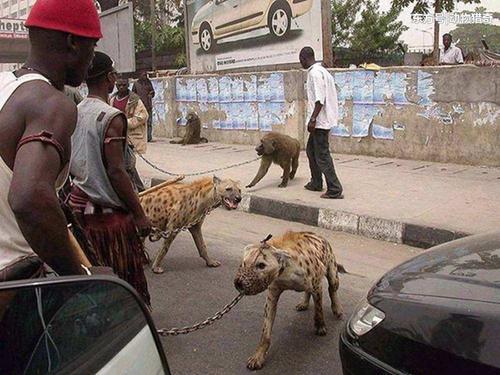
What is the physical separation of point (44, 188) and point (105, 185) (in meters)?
1.42

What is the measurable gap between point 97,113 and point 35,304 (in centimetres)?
182

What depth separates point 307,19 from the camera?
10.5 meters

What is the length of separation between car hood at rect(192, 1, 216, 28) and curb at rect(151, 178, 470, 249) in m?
7.20

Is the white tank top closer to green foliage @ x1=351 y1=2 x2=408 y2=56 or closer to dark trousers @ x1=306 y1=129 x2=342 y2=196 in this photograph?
dark trousers @ x1=306 y1=129 x2=342 y2=196

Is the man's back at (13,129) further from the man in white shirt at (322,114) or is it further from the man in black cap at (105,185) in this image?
the man in white shirt at (322,114)

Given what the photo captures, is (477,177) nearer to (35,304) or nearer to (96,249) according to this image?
(96,249)

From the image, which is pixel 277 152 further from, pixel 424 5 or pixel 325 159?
pixel 424 5

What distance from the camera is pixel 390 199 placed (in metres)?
6.85

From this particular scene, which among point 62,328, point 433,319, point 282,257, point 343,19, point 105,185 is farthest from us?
point 343,19

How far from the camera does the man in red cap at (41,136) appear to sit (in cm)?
159

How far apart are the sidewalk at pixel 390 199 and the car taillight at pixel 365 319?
3.28m

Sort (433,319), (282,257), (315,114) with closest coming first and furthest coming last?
(433,319)
(282,257)
(315,114)

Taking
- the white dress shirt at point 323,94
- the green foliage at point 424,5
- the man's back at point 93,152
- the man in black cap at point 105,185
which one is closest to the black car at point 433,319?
the man in black cap at point 105,185

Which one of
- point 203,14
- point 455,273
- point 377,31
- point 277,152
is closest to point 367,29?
point 377,31
